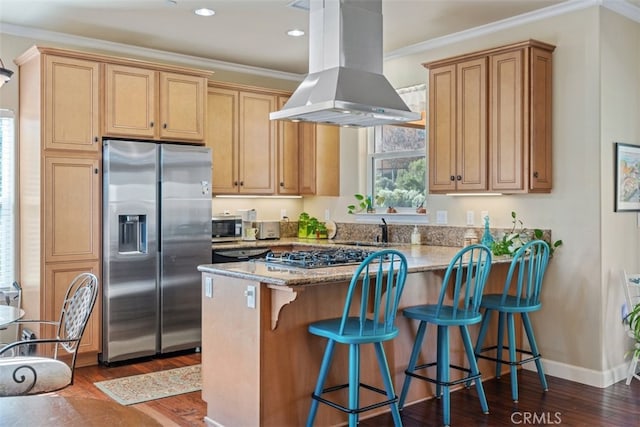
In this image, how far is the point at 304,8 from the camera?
13.9ft

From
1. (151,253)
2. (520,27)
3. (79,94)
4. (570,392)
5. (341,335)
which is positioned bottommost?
(570,392)

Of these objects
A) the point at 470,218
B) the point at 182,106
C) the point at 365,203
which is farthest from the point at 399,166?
the point at 182,106

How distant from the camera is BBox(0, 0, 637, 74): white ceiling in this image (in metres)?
4.16

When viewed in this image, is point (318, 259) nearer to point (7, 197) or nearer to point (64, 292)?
point (64, 292)

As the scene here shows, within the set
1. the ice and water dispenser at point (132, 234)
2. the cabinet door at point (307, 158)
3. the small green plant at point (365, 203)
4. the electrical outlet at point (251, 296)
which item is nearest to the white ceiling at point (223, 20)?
the cabinet door at point (307, 158)

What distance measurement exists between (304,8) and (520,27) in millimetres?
1660

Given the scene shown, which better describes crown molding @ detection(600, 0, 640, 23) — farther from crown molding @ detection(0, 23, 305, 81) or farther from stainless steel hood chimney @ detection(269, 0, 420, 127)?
crown molding @ detection(0, 23, 305, 81)

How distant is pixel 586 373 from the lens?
13.4 feet

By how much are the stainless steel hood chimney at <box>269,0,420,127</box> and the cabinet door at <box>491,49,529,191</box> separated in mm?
942

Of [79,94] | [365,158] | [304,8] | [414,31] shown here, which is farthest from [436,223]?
[79,94]

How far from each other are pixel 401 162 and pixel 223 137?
1.71m

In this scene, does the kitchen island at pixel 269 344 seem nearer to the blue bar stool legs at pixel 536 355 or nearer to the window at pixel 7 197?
the blue bar stool legs at pixel 536 355

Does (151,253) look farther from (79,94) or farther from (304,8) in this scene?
(304,8)

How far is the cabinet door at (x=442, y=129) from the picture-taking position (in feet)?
14.9
